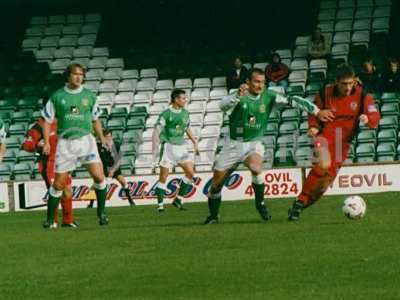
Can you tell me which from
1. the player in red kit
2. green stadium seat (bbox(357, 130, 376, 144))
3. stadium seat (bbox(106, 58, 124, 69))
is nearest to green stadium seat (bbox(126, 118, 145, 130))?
stadium seat (bbox(106, 58, 124, 69))

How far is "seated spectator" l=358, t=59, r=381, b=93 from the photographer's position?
29330 millimetres

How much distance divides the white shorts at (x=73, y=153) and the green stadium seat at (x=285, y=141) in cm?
1269

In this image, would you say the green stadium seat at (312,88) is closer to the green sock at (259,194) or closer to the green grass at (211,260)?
the green grass at (211,260)

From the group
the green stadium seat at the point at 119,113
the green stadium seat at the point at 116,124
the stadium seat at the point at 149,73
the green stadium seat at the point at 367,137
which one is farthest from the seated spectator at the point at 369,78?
the stadium seat at the point at 149,73

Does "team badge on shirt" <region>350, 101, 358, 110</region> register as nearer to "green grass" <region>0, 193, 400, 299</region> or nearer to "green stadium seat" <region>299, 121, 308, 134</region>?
"green grass" <region>0, 193, 400, 299</region>

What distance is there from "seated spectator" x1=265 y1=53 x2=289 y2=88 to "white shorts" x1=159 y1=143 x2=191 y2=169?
5899 mm

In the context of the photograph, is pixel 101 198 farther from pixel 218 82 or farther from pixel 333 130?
pixel 218 82

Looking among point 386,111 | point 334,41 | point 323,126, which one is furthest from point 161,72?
point 323,126

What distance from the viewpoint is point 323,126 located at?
1856 centimetres

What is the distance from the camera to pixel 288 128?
→ 3191 cm

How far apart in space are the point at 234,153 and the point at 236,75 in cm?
1327

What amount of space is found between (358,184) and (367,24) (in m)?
7.80

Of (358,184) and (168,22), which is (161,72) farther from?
(358,184)

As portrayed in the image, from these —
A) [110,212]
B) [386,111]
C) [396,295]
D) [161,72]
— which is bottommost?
[396,295]
